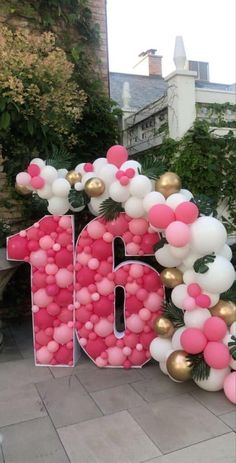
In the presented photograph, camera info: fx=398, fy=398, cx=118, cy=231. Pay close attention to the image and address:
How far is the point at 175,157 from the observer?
402 centimetres

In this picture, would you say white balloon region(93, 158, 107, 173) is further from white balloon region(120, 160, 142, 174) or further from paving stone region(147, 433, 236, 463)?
paving stone region(147, 433, 236, 463)

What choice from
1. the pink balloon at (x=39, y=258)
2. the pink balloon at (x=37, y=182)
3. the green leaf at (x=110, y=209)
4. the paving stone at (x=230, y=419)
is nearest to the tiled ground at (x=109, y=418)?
the paving stone at (x=230, y=419)

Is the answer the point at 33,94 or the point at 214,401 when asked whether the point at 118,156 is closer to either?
the point at 33,94

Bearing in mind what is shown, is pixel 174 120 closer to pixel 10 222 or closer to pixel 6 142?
pixel 6 142

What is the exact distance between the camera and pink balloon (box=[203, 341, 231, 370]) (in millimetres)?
2543

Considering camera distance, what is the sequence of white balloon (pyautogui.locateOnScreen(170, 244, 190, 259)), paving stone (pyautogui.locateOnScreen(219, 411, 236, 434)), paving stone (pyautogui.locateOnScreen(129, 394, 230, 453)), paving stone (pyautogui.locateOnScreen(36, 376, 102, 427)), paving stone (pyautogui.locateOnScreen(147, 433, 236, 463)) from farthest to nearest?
white balloon (pyautogui.locateOnScreen(170, 244, 190, 259)), paving stone (pyautogui.locateOnScreen(36, 376, 102, 427)), paving stone (pyautogui.locateOnScreen(219, 411, 236, 434)), paving stone (pyautogui.locateOnScreen(129, 394, 230, 453)), paving stone (pyautogui.locateOnScreen(147, 433, 236, 463))

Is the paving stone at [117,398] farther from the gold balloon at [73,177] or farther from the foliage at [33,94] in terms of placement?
the foliage at [33,94]

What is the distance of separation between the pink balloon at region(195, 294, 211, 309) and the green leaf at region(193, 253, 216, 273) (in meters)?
0.18

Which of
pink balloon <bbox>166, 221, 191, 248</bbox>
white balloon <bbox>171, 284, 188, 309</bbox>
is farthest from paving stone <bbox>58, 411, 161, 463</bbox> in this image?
pink balloon <bbox>166, 221, 191, 248</bbox>

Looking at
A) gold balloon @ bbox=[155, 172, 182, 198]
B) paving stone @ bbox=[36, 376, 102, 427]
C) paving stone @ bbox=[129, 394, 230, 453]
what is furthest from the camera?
gold balloon @ bbox=[155, 172, 182, 198]

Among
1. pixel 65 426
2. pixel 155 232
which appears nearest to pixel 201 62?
pixel 155 232

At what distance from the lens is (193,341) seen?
103 inches

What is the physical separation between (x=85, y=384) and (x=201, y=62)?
644 inches

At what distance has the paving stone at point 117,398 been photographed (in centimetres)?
260
